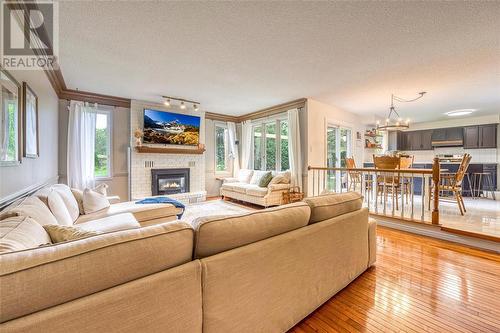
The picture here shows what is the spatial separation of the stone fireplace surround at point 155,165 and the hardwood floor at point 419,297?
448 centimetres

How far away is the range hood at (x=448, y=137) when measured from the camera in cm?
687

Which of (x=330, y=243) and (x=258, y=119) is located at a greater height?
(x=258, y=119)

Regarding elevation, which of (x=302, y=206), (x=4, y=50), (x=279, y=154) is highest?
(x=4, y=50)

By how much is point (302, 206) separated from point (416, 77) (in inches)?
143

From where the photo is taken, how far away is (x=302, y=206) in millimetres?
1534

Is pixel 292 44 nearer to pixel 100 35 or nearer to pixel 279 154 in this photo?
pixel 100 35

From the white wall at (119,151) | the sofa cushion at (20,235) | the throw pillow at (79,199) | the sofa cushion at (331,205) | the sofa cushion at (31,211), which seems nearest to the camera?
the sofa cushion at (20,235)

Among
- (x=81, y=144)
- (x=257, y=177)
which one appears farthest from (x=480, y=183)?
(x=81, y=144)

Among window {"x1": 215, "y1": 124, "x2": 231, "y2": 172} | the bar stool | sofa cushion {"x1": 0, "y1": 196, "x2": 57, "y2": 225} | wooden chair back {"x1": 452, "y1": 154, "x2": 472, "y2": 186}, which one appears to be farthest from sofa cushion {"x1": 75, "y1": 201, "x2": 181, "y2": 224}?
the bar stool

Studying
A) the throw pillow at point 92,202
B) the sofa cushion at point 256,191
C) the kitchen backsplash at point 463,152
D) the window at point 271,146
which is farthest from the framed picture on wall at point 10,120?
the kitchen backsplash at point 463,152

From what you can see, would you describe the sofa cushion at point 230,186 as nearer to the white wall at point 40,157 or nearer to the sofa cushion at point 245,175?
the sofa cushion at point 245,175

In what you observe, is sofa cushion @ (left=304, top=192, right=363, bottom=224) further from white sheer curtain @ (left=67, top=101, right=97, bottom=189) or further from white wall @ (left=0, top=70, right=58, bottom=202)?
white sheer curtain @ (left=67, top=101, right=97, bottom=189)

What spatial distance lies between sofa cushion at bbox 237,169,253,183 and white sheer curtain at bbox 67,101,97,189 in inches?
138

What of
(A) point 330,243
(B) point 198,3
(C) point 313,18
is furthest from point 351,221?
(B) point 198,3
